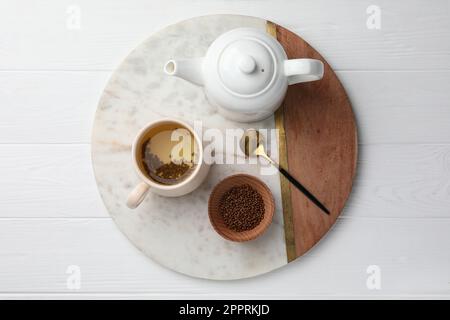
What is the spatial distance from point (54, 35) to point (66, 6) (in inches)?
2.7

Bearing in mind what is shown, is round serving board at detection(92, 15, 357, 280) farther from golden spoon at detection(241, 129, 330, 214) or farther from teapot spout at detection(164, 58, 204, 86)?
teapot spout at detection(164, 58, 204, 86)

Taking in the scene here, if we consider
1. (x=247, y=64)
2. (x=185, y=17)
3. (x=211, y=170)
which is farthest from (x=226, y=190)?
(x=185, y=17)

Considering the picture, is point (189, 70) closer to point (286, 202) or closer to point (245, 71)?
point (245, 71)

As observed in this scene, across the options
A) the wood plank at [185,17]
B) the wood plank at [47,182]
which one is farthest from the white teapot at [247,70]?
the wood plank at [47,182]

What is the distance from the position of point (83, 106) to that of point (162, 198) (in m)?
0.27

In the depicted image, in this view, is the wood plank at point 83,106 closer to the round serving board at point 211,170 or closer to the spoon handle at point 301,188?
the round serving board at point 211,170

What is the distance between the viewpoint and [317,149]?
99 cm

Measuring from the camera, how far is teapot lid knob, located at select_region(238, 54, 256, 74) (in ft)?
2.63

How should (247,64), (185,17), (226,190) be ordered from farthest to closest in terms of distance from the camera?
(185,17)
(226,190)
(247,64)

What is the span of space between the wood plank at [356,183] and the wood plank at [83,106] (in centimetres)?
3

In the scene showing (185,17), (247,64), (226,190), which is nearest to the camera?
(247,64)

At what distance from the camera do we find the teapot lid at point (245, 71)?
0.82 meters
